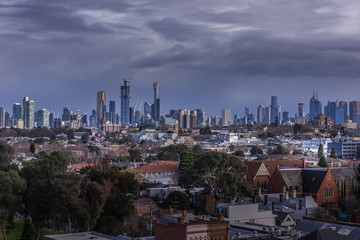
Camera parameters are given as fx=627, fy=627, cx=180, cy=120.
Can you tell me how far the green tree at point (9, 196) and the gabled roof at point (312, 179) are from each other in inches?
1261

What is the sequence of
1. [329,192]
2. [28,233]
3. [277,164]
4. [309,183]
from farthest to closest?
1. [277,164]
2. [309,183]
3. [329,192]
4. [28,233]

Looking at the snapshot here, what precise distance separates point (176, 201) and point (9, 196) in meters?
15.4

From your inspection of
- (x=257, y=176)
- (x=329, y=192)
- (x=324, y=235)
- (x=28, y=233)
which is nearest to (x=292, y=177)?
(x=329, y=192)

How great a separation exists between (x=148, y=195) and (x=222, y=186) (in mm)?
12047

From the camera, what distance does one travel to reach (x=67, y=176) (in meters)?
50.6

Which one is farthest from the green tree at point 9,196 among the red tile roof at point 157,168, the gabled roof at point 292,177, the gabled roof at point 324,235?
the red tile roof at point 157,168

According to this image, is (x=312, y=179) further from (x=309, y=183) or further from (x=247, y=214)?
(x=247, y=214)

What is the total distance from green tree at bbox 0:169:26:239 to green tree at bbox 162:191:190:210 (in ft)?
44.1

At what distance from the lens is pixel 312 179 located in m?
70.9

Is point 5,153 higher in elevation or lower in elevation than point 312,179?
higher

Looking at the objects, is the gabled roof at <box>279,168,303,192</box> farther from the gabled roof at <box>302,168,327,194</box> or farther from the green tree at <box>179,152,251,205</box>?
the green tree at <box>179,152,251,205</box>

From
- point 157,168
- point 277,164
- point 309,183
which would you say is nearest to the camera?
point 309,183

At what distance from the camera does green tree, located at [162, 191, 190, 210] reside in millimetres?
58750

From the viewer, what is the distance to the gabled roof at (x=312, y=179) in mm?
69188
